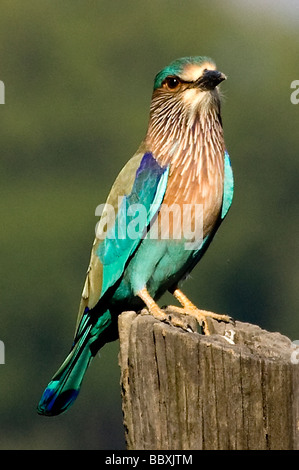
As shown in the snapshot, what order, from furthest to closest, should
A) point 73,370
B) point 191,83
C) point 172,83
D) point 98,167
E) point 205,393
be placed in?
1. point 98,167
2. point 172,83
3. point 191,83
4. point 73,370
5. point 205,393

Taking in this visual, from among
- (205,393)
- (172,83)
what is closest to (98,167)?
(172,83)

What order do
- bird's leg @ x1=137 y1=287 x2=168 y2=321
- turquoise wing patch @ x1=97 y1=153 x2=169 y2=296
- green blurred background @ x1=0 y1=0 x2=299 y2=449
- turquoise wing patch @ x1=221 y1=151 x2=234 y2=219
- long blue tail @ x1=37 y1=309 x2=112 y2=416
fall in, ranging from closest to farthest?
1. bird's leg @ x1=137 y1=287 x2=168 y2=321
2. long blue tail @ x1=37 y1=309 x2=112 y2=416
3. turquoise wing patch @ x1=97 y1=153 x2=169 y2=296
4. turquoise wing patch @ x1=221 y1=151 x2=234 y2=219
5. green blurred background @ x1=0 y1=0 x2=299 y2=449

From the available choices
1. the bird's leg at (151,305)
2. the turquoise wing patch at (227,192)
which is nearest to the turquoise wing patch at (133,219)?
the bird's leg at (151,305)

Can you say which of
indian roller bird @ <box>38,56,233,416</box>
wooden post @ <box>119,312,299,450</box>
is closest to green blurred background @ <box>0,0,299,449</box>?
indian roller bird @ <box>38,56,233,416</box>

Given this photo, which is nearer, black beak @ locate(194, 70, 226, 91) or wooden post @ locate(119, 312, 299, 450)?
wooden post @ locate(119, 312, 299, 450)

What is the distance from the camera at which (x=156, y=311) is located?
483 centimetres

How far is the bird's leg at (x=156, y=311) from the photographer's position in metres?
4.52

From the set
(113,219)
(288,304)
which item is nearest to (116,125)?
(288,304)

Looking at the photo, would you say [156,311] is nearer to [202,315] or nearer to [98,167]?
[202,315]

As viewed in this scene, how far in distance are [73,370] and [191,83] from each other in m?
1.39

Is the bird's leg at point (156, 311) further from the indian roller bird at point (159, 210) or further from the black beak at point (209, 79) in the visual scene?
the black beak at point (209, 79)

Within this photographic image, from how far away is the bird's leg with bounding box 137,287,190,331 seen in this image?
4.52m

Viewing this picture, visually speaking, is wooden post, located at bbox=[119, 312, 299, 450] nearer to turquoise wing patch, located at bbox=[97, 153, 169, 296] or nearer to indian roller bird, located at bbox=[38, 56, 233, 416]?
indian roller bird, located at bbox=[38, 56, 233, 416]
